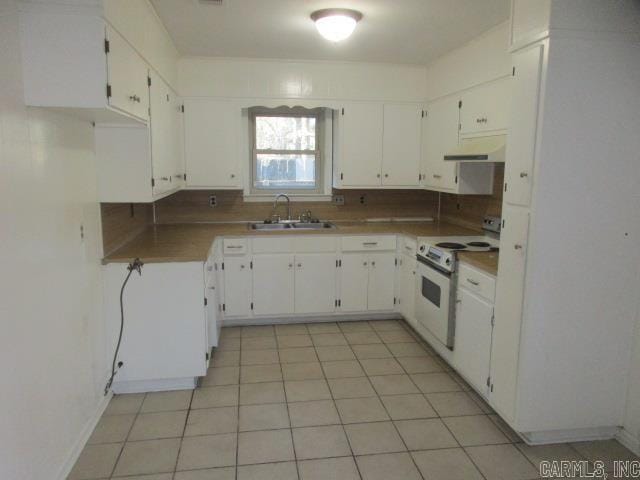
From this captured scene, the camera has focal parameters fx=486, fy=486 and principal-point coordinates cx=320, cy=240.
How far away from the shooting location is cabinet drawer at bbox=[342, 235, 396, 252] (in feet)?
14.2

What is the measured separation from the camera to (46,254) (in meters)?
2.10

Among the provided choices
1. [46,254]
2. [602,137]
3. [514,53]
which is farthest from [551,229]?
[46,254]

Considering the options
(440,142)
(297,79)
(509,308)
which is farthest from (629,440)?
(297,79)

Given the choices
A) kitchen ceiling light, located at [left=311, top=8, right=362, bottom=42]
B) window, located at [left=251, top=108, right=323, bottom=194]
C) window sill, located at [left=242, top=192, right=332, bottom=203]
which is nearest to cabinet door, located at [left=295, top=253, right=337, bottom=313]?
window sill, located at [left=242, top=192, right=332, bottom=203]

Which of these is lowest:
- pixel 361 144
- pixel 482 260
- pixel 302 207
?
pixel 482 260

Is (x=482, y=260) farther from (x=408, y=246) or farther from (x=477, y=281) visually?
(x=408, y=246)

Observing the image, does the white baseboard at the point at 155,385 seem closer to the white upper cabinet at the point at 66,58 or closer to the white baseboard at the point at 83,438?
the white baseboard at the point at 83,438

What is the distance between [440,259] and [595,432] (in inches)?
54.5

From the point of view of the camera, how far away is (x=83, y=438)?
252 centimetres

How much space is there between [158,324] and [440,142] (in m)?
2.78

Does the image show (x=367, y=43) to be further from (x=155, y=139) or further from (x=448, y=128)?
(x=155, y=139)

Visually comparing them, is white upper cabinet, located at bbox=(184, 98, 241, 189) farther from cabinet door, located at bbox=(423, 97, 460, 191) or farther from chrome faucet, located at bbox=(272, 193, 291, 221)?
cabinet door, located at bbox=(423, 97, 460, 191)

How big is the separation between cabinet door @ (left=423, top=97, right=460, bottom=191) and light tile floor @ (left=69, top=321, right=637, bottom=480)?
151cm

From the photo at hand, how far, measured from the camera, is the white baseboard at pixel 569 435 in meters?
2.58
